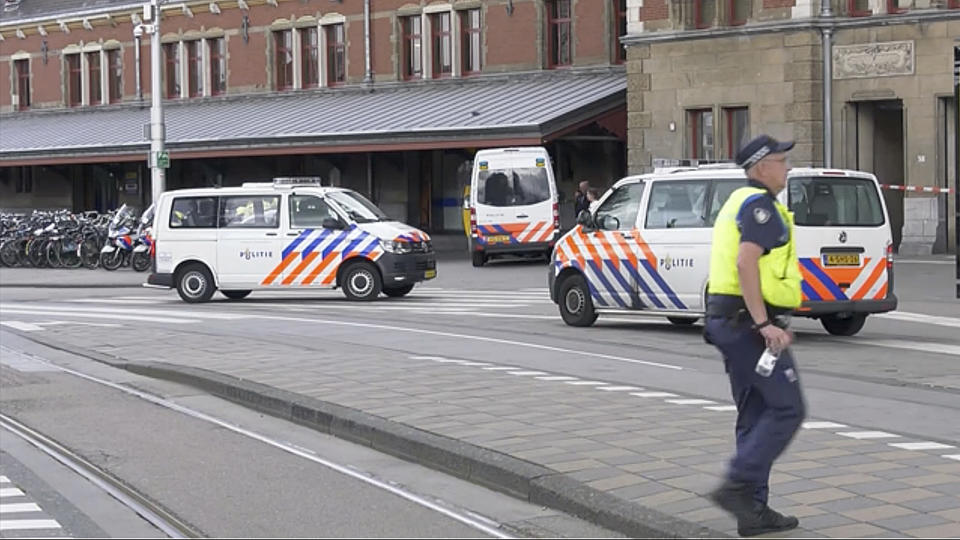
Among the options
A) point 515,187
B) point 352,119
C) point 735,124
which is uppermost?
point 352,119

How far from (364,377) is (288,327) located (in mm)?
6311

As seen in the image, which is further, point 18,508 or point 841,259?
point 841,259

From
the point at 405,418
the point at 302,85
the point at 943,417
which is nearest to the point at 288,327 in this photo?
the point at 405,418

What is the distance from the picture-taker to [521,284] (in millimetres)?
28047

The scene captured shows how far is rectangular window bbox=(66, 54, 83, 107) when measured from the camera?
188 ft

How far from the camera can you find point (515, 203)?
33719 mm

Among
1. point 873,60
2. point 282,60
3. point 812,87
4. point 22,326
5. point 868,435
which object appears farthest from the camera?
point 282,60

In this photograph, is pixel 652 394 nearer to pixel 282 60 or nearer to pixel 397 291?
pixel 397 291

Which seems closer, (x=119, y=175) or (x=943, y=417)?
(x=943, y=417)

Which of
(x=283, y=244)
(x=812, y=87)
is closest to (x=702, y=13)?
(x=812, y=87)

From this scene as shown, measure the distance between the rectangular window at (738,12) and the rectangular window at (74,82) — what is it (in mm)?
30348

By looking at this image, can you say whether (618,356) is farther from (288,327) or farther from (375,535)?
(375,535)

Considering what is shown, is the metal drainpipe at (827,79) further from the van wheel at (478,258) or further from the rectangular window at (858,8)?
the van wheel at (478,258)

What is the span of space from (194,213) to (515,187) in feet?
35.3
